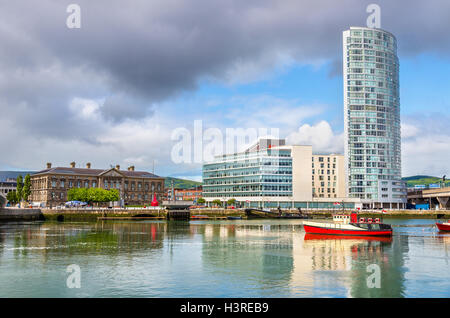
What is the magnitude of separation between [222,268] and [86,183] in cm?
15738

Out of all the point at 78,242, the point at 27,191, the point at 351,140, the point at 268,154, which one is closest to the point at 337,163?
the point at 351,140

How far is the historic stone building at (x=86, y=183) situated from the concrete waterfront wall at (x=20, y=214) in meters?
41.1

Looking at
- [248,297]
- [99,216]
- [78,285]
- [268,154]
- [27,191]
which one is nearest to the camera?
[248,297]

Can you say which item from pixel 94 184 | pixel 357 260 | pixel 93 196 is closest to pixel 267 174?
pixel 93 196

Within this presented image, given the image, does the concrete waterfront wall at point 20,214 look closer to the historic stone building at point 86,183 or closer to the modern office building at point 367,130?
the historic stone building at point 86,183

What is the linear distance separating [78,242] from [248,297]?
3966 centimetres

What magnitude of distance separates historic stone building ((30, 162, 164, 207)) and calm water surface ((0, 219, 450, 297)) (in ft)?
405

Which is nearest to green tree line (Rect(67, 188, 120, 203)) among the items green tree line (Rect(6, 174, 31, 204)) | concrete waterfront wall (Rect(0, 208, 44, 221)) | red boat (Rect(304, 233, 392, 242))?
green tree line (Rect(6, 174, 31, 204))

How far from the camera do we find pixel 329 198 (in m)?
195

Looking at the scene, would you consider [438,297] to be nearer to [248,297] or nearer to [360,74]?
[248,297]

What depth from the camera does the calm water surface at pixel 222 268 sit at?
3086 cm

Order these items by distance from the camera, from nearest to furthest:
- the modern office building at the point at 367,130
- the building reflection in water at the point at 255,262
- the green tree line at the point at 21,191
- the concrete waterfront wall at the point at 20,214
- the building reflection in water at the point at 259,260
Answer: the building reflection in water at the point at 259,260 → the building reflection in water at the point at 255,262 → the concrete waterfront wall at the point at 20,214 → the green tree line at the point at 21,191 → the modern office building at the point at 367,130

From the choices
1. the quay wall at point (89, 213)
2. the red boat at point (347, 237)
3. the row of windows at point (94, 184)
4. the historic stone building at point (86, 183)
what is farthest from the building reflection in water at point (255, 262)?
the row of windows at point (94, 184)

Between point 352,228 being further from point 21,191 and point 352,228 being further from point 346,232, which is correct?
point 21,191
